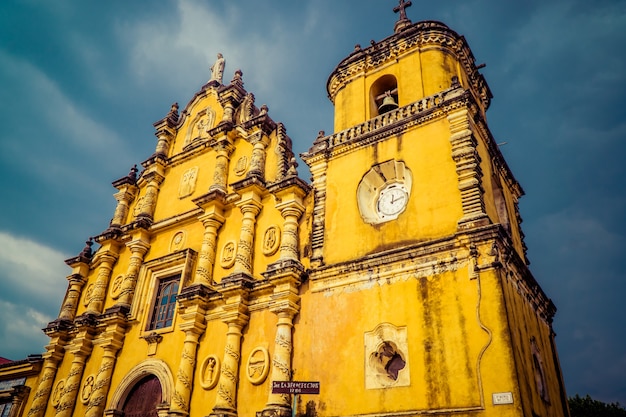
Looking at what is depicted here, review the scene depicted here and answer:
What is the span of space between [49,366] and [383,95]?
13.5 metres

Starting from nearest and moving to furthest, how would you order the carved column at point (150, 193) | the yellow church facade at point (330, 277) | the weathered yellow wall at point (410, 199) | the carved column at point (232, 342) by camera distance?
the yellow church facade at point (330, 277) < the weathered yellow wall at point (410, 199) < the carved column at point (232, 342) < the carved column at point (150, 193)

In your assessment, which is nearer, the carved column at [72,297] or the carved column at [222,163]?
the carved column at [222,163]

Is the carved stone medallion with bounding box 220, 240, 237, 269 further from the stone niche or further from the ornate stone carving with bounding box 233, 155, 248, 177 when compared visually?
the stone niche

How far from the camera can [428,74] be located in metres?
12.1

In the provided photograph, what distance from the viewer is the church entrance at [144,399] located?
1241 cm

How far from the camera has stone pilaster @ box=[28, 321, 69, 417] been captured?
47.7 feet

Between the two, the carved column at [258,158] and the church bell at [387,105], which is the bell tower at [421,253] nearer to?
the church bell at [387,105]

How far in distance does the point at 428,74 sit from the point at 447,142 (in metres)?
2.62

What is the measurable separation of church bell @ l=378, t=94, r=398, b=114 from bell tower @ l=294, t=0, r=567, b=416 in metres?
0.05

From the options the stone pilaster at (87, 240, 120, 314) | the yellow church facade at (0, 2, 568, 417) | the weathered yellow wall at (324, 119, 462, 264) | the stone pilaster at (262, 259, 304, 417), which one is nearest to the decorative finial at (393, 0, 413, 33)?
the yellow church facade at (0, 2, 568, 417)

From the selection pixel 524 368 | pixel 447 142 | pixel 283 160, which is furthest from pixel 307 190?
pixel 524 368

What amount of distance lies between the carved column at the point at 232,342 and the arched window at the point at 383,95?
227 inches

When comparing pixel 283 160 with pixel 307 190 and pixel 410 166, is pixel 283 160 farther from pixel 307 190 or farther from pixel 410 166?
pixel 410 166

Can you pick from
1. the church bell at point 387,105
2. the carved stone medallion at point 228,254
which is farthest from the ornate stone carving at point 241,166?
the church bell at point 387,105
